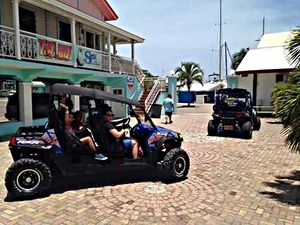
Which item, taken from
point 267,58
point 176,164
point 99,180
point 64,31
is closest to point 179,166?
point 176,164

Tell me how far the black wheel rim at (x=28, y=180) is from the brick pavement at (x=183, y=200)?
0.79ft

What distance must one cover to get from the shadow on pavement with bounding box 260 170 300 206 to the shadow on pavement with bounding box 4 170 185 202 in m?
1.92

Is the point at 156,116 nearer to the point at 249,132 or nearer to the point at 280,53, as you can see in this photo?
the point at 249,132

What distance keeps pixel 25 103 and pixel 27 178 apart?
8.02 meters

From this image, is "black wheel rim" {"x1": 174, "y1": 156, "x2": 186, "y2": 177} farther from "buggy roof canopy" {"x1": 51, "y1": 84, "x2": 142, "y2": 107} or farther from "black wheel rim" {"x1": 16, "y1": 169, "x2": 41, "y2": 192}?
"black wheel rim" {"x1": 16, "y1": 169, "x2": 41, "y2": 192}

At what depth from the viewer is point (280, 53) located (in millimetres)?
22188

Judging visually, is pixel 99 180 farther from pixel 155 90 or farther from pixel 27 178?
pixel 155 90

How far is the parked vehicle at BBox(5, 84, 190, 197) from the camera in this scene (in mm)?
4719

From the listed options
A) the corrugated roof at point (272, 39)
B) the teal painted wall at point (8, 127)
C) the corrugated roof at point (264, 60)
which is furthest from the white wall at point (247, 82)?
the teal painted wall at point (8, 127)

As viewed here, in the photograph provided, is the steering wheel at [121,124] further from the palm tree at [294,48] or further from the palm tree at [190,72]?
the palm tree at [190,72]

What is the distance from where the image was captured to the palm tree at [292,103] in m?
4.74

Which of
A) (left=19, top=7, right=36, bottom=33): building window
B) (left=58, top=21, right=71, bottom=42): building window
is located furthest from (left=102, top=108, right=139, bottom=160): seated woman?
(left=58, top=21, right=71, bottom=42): building window

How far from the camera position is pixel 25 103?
11883 mm

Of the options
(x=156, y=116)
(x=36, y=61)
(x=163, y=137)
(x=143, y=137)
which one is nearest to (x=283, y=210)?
(x=163, y=137)
